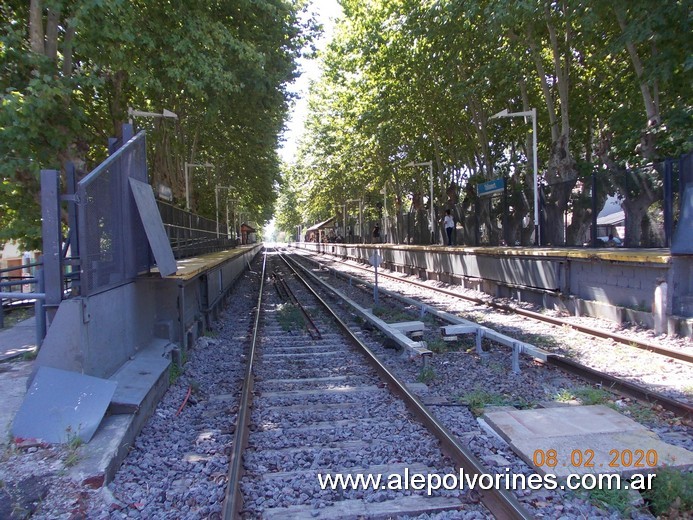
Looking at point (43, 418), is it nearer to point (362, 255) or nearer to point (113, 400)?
point (113, 400)

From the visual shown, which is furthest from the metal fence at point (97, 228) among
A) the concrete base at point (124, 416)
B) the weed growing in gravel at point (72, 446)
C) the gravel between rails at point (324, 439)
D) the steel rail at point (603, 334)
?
the steel rail at point (603, 334)

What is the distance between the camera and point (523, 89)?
20.1 metres

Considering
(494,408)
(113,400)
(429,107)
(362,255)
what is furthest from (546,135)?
(113,400)

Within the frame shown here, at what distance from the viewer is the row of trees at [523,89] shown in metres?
12.6

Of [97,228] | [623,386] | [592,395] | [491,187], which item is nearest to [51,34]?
[97,228]

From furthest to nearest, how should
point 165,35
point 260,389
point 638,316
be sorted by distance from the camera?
point 165,35 < point 638,316 < point 260,389

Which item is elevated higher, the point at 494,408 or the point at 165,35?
the point at 165,35

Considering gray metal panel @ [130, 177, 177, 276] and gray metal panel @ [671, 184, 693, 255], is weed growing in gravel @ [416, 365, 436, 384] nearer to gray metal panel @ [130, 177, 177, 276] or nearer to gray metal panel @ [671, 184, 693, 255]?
gray metal panel @ [130, 177, 177, 276]

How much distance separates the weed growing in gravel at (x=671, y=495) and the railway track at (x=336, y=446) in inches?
42.3

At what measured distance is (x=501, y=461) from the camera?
14.6 ft

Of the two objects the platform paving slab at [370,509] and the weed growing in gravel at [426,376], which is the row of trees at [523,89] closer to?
the weed growing in gravel at [426,376]

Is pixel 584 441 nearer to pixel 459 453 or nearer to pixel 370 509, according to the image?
pixel 459 453

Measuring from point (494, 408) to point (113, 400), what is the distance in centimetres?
403

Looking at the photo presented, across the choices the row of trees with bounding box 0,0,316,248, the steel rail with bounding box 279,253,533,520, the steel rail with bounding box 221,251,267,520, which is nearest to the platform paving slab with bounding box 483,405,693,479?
the steel rail with bounding box 279,253,533,520
